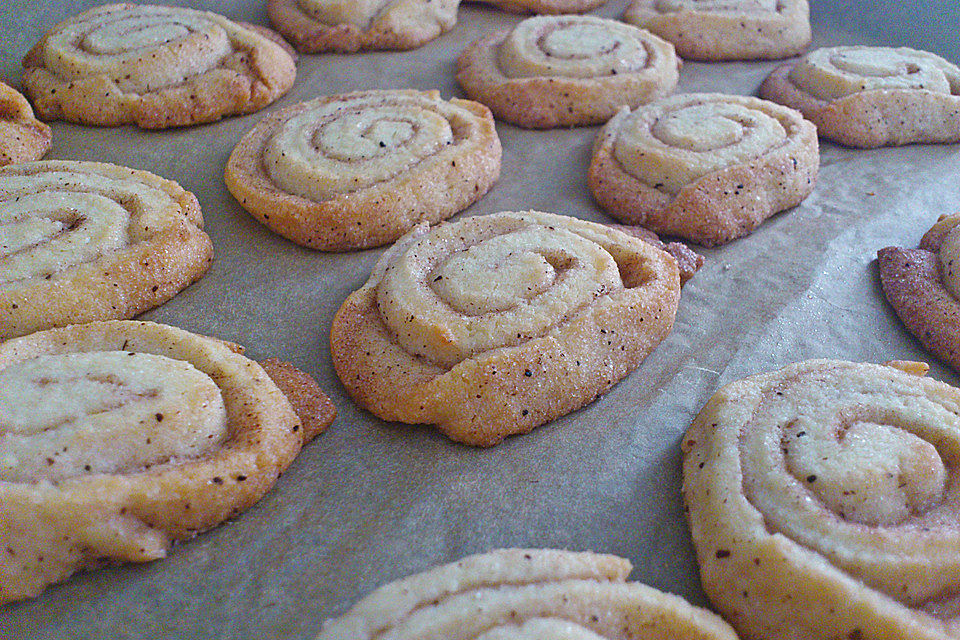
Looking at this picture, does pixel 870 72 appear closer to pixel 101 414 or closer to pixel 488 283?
pixel 488 283

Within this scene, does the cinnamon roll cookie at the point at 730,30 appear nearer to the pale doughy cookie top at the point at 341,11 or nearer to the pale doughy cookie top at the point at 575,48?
the pale doughy cookie top at the point at 575,48

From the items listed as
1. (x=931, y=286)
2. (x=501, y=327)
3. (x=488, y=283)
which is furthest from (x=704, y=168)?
(x=501, y=327)

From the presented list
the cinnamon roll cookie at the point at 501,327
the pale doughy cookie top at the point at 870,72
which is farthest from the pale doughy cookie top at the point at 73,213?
the pale doughy cookie top at the point at 870,72

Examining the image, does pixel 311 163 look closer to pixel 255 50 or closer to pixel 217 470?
pixel 255 50

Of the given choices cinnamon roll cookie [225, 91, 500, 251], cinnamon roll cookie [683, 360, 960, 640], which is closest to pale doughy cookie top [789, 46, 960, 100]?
cinnamon roll cookie [225, 91, 500, 251]

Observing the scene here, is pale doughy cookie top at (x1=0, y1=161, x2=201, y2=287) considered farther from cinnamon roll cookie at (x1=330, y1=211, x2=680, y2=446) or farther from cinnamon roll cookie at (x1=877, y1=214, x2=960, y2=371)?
cinnamon roll cookie at (x1=877, y1=214, x2=960, y2=371)

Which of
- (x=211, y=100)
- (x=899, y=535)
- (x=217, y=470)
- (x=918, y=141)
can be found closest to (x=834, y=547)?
(x=899, y=535)
